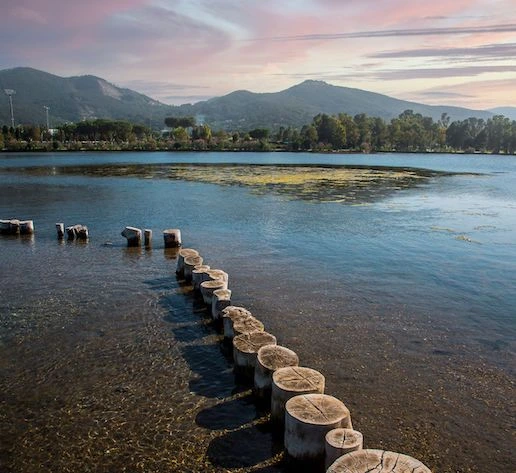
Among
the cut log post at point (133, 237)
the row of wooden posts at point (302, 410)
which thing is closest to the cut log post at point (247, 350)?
the row of wooden posts at point (302, 410)

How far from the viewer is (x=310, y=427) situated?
899 cm

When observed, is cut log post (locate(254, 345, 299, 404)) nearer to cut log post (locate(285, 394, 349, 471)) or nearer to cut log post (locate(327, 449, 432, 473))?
cut log post (locate(285, 394, 349, 471))

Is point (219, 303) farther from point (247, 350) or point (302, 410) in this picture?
point (302, 410)

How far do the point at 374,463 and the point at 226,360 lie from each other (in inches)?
268

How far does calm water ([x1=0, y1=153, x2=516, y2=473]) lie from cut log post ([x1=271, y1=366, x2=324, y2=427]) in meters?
0.62

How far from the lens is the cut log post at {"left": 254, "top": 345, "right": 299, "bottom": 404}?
11461 millimetres

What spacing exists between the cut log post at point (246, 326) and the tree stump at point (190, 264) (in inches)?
272

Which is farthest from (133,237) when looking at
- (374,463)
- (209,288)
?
(374,463)

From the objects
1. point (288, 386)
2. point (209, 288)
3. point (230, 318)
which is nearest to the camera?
point (288, 386)

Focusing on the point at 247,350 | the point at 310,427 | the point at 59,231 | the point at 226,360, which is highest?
the point at 310,427

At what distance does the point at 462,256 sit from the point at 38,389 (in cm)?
2307

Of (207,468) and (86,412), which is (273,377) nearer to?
(207,468)

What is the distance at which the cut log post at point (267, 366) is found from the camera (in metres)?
11.5

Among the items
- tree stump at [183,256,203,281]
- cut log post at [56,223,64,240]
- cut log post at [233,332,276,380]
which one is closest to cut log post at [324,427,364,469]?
cut log post at [233,332,276,380]
